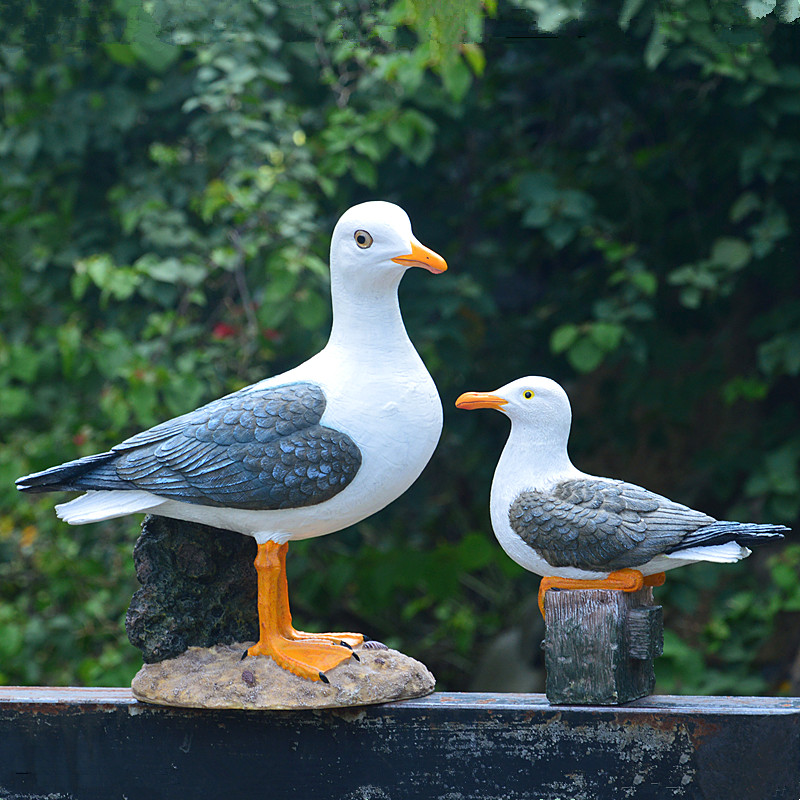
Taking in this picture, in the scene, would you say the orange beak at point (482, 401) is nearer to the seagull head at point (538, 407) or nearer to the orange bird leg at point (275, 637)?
the seagull head at point (538, 407)

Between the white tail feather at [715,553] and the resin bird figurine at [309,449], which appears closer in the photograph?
the white tail feather at [715,553]

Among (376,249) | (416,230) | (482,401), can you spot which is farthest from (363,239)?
(416,230)

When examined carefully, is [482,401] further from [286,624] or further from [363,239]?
[286,624]

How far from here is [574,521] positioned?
203cm

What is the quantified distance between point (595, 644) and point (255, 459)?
73cm

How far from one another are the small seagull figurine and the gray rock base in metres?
0.33

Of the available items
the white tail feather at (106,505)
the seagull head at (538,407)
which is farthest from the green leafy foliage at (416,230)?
the seagull head at (538,407)

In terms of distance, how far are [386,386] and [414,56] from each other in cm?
158

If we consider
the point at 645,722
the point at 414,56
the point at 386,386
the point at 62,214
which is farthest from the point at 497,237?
the point at 645,722

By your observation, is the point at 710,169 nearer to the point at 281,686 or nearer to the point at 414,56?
the point at 414,56

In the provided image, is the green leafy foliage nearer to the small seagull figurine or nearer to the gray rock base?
the gray rock base

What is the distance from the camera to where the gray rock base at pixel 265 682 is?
2059mm

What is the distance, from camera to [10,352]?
12.0ft

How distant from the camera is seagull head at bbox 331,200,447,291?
2.11 m
